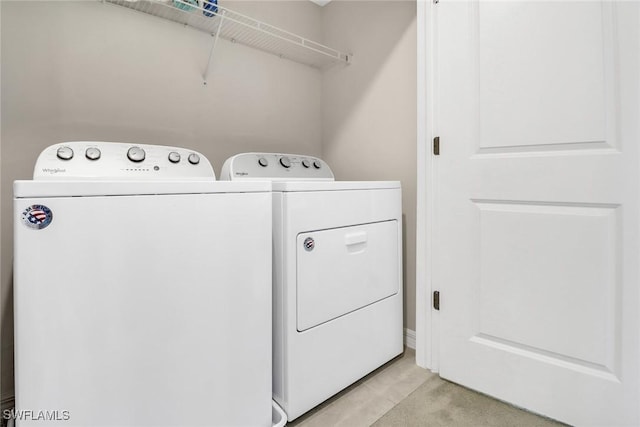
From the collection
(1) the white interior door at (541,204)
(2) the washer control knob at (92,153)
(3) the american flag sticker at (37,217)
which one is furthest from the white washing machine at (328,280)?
(3) the american flag sticker at (37,217)

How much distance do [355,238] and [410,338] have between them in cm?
77

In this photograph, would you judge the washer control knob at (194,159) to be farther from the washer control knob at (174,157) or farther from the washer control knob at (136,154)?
the washer control knob at (136,154)

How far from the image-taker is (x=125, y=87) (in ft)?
4.75

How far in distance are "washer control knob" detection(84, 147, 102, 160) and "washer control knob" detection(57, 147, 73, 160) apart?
4 cm

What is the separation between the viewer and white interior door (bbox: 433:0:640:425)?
1.08 m

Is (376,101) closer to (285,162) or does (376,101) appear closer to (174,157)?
(285,162)

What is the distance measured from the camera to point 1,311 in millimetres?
1200

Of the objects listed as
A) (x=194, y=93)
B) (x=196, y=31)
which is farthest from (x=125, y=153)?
(x=196, y=31)

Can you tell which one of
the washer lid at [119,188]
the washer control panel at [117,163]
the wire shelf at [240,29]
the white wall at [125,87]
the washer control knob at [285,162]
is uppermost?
the wire shelf at [240,29]

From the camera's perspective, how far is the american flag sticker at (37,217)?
2.41 feet

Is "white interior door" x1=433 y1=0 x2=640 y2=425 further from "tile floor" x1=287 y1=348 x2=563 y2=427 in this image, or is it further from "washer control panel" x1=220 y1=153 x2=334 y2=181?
"washer control panel" x1=220 y1=153 x2=334 y2=181

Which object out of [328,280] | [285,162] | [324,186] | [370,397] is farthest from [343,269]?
[285,162]

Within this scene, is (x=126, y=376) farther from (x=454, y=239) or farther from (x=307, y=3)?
(x=307, y=3)

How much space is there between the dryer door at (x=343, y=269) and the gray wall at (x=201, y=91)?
29 cm
